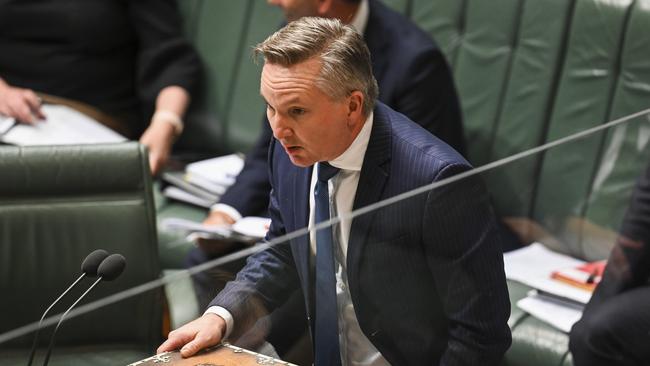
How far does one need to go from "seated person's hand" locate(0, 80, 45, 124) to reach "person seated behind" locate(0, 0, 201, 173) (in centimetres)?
13

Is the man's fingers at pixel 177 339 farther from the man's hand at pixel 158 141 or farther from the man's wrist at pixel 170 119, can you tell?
the man's wrist at pixel 170 119

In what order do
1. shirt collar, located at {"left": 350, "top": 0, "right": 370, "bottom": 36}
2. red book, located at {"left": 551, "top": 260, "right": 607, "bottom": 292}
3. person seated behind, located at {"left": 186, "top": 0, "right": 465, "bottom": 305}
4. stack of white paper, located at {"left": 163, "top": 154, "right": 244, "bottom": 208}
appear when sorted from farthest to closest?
stack of white paper, located at {"left": 163, "top": 154, "right": 244, "bottom": 208}
shirt collar, located at {"left": 350, "top": 0, "right": 370, "bottom": 36}
person seated behind, located at {"left": 186, "top": 0, "right": 465, "bottom": 305}
red book, located at {"left": 551, "top": 260, "right": 607, "bottom": 292}

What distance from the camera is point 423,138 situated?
4.71ft

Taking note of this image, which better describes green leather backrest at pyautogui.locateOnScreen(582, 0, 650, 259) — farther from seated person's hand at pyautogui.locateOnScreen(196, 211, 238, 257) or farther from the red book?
seated person's hand at pyautogui.locateOnScreen(196, 211, 238, 257)

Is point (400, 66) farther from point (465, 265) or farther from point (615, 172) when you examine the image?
point (465, 265)

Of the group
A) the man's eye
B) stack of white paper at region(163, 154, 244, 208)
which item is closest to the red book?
the man's eye

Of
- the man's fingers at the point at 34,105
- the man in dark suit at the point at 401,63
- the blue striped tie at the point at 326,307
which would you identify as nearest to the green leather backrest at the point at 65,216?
the man in dark suit at the point at 401,63

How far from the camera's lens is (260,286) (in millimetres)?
1270

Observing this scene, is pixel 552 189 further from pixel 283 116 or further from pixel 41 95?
pixel 41 95

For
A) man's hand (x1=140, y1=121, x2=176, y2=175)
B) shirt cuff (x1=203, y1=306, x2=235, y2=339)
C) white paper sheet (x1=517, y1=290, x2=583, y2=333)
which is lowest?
man's hand (x1=140, y1=121, x2=176, y2=175)

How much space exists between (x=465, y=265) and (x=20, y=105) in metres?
1.80

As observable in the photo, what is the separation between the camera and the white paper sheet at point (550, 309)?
194 cm

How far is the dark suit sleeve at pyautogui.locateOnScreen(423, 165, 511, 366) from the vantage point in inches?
51.3

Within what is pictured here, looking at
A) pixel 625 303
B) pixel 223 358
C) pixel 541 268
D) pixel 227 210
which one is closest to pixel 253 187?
pixel 227 210
